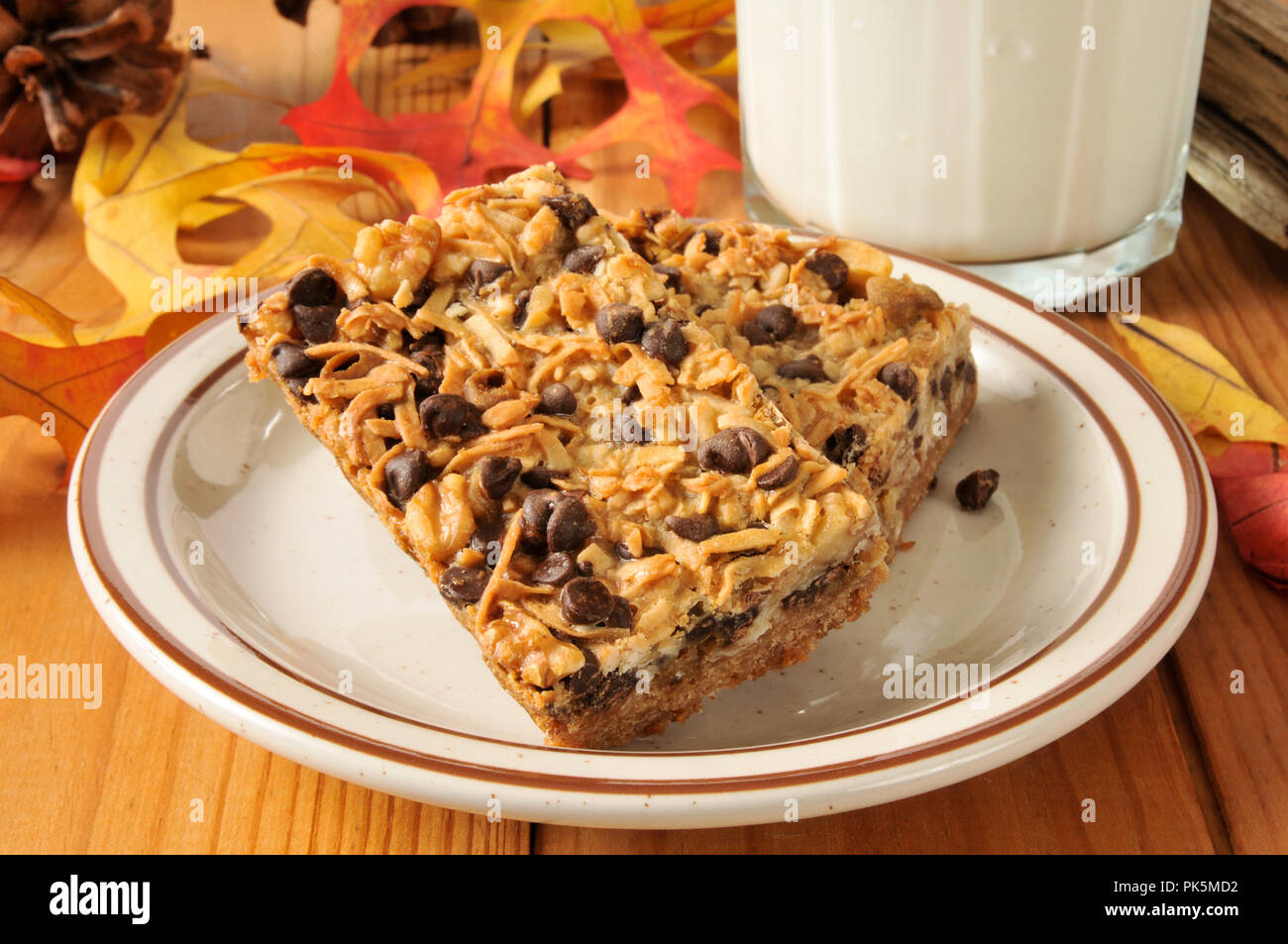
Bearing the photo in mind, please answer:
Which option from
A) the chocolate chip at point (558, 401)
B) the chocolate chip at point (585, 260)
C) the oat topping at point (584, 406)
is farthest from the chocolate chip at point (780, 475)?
the chocolate chip at point (585, 260)

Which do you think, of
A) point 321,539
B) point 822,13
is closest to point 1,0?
point 321,539

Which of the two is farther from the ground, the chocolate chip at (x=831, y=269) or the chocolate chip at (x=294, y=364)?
the chocolate chip at (x=294, y=364)

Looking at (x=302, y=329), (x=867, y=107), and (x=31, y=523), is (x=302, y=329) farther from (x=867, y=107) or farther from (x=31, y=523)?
(x=867, y=107)

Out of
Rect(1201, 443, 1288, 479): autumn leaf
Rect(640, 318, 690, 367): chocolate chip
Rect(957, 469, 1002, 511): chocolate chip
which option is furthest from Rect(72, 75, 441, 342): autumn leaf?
Rect(1201, 443, 1288, 479): autumn leaf

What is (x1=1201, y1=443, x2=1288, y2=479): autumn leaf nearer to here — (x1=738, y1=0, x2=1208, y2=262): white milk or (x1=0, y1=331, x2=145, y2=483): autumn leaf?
(x1=738, y1=0, x2=1208, y2=262): white milk

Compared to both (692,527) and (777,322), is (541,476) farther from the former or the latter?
(777,322)

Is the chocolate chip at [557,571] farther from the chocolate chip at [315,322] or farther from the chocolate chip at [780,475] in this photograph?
the chocolate chip at [315,322]
